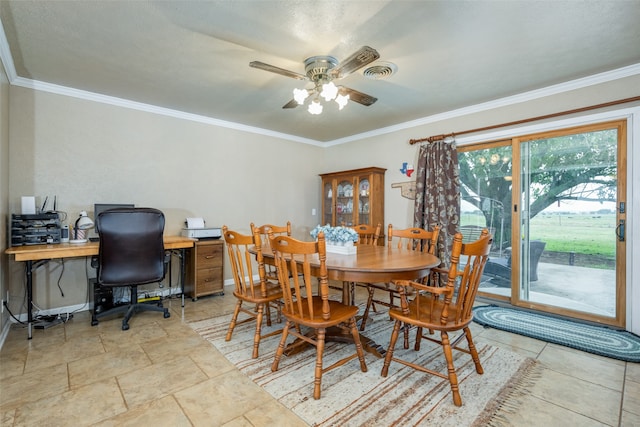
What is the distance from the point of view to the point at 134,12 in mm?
1965

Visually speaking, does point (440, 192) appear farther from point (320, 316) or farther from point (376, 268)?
point (320, 316)

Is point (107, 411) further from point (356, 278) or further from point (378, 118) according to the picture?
point (378, 118)

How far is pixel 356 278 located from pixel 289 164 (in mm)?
3529

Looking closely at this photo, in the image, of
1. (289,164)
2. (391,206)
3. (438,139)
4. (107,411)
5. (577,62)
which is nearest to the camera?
(107,411)

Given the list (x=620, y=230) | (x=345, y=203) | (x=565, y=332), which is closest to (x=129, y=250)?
(x=345, y=203)

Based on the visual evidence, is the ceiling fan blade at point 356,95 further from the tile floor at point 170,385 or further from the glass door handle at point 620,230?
the glass door handle at point 620,230

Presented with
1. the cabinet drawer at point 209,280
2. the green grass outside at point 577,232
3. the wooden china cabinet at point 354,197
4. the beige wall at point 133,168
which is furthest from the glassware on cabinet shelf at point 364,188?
the cabinet drawer at point 209,280

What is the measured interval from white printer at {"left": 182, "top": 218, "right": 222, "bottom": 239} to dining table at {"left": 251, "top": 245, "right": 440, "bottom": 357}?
162 centimetres

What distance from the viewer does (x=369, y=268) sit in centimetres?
180

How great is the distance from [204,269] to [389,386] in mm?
2577

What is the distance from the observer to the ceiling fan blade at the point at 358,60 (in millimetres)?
1842

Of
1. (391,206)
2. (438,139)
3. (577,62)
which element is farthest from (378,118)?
(577,62)

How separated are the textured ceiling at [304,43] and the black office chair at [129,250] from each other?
1344mm

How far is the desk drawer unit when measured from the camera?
3.58 m
